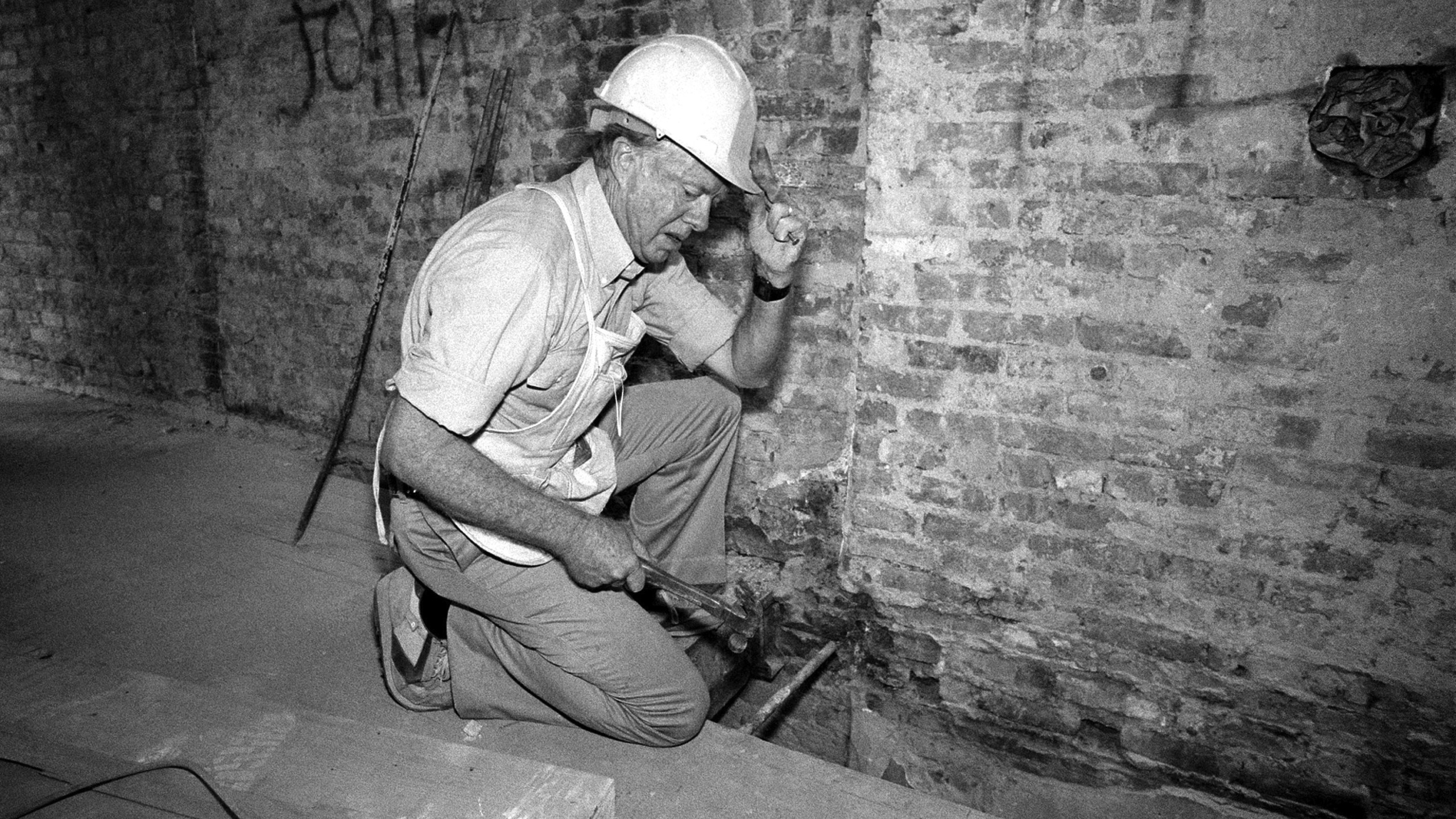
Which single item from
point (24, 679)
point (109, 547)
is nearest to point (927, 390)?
point (24, 679)

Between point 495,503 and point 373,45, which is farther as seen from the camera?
point 373,45

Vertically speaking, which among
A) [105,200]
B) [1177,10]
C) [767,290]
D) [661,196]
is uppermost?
[1177,10]

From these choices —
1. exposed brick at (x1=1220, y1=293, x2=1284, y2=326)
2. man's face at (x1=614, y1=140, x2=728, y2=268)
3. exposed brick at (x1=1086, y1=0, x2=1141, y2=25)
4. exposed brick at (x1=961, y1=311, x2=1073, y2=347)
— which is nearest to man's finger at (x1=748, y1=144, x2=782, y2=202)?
man's face at (x1=614, y1=140, x2=728, y2=268)

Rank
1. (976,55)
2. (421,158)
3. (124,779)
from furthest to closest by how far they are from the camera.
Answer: (421,158)
(976,55)
(124,779)

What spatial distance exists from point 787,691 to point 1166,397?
4.02 feet

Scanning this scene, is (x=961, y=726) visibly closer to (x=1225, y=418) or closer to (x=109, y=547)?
(x=1225, y=418)

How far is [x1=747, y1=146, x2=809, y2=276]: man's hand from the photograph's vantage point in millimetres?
2244

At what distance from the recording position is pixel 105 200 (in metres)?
5.25

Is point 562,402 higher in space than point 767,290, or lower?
lower

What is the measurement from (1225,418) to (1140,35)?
0.90 m

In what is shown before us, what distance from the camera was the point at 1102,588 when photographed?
2.33 meters

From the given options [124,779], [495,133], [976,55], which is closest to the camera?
[124,779]

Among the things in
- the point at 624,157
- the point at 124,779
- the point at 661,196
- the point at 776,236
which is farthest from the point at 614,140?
the point at 124,779

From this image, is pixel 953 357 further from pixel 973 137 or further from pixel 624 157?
pixel 624 157
